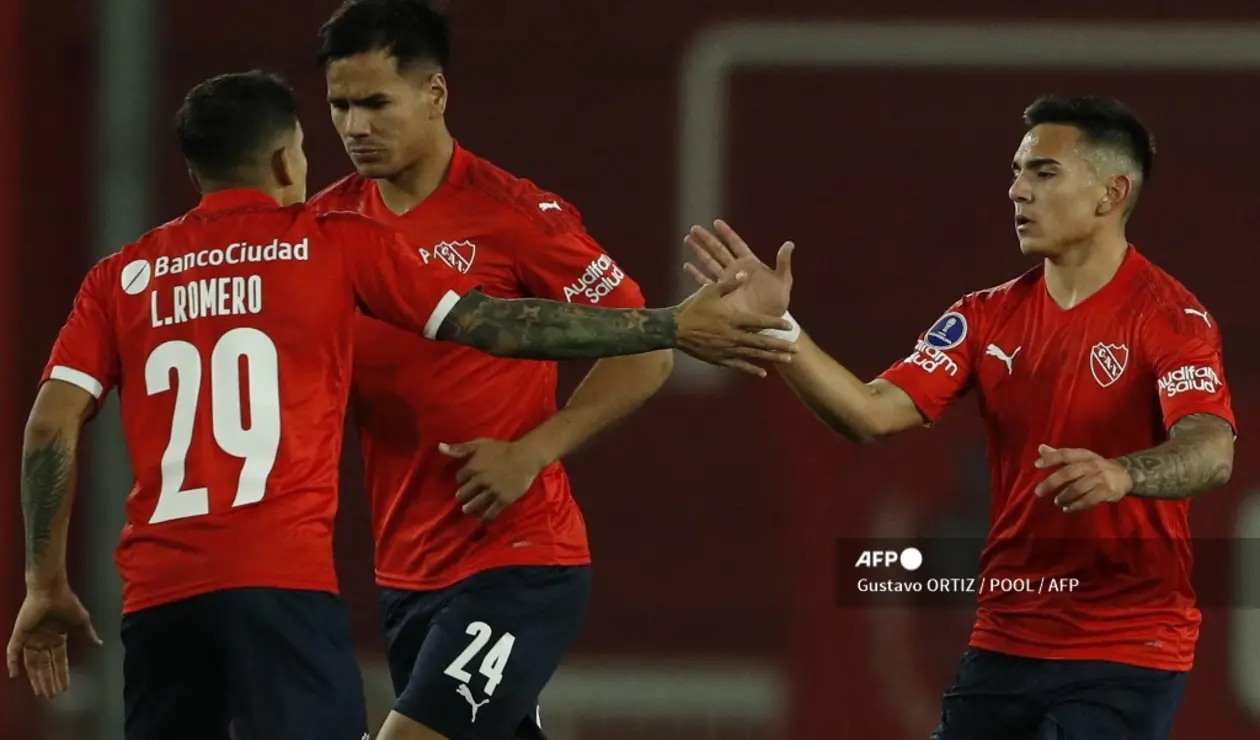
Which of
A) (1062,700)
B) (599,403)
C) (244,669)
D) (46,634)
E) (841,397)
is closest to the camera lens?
(244,669)

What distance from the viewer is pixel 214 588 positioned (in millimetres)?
3469

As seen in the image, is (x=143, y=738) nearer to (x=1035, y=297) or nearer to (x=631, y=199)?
(x=1035, y=297)

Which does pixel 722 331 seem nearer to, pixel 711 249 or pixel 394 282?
pixel 711 249

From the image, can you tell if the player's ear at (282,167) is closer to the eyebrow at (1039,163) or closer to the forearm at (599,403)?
the forearm at (599,403)

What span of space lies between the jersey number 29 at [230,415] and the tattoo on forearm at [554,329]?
336 millimetres

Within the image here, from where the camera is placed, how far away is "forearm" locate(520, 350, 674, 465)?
3.99 m

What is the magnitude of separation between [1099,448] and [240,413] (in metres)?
1.69

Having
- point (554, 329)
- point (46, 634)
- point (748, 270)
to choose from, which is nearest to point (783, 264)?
point (748, 270)

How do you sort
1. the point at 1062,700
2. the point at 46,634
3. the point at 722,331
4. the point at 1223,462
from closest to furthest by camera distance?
the point at 722,331, the point at 46,634, the point at 1223,462, the point at 1062,700

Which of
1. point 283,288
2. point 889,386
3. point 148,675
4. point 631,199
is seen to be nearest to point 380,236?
point 283,288

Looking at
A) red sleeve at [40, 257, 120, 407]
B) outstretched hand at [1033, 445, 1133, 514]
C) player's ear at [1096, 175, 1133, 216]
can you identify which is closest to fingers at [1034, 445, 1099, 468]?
outstretched hand at [1033, 445, 1133, 514]

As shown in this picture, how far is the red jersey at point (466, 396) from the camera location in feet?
13.4

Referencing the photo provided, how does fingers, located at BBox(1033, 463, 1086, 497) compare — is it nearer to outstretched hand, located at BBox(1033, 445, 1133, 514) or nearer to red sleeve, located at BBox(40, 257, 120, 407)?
outstretched hand, located at BBox(1033, 445, 1133, 514)

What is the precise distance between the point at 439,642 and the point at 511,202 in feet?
2.96
